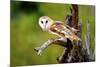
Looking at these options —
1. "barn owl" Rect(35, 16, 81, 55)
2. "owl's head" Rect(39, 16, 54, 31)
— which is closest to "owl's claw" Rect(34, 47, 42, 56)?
"barn owl" Rect(35, 16, 81, 55)

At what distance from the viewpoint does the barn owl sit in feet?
6.40

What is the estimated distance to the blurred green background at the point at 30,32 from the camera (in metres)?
1.85

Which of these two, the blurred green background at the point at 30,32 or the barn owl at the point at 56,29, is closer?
the blurred green background at the point at 30,32

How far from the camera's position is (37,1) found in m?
1.94

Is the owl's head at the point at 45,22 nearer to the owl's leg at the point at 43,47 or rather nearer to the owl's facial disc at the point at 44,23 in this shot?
the owl's facial disc at the point at 44,23

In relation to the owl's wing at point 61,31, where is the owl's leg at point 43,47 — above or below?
below

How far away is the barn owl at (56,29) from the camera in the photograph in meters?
1.95

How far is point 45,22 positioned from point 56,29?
136 mm

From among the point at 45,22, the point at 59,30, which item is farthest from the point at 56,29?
the point at 45,22

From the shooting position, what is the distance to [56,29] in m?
2.01

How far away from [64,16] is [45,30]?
9.9 inches

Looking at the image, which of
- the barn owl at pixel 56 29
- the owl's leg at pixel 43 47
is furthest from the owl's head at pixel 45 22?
the owl's leg at pixel 43 47
